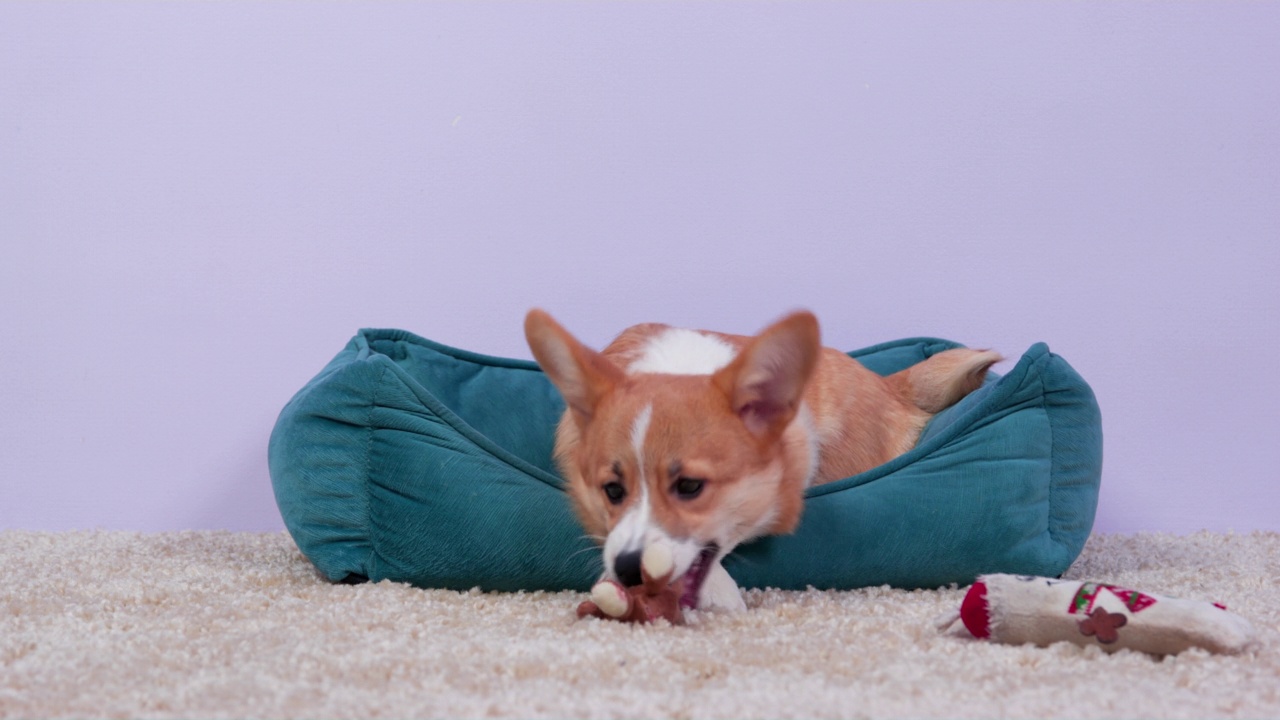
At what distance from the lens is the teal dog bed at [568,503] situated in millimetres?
1997

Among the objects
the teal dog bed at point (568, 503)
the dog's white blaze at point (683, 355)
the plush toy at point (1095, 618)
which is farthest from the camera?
the dog's white blaze at point (683, 355)

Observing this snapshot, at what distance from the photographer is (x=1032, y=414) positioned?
212 cm

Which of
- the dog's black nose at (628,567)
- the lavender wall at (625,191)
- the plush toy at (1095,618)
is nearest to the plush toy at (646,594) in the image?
the dog's black nose at (628,567)

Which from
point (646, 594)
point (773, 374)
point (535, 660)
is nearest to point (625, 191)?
point (773, 374)

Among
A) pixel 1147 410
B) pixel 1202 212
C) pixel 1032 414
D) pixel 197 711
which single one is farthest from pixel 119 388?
pixel 1202 212

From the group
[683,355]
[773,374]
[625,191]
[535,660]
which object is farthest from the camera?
[625,191]

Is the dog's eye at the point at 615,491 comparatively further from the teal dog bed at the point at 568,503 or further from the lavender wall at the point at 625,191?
the lavender wall at the point at 625,191

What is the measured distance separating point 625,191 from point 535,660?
1.82 metres

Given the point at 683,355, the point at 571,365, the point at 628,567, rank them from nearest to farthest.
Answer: the point at 628,567, the point at 571,365, the point at 683,355

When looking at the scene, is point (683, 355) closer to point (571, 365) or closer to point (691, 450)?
point (571, 365)

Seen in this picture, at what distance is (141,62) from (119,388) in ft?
3.07

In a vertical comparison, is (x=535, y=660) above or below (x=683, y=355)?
below

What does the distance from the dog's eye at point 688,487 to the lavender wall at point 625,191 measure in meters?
1.31

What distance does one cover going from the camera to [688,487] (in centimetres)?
178
